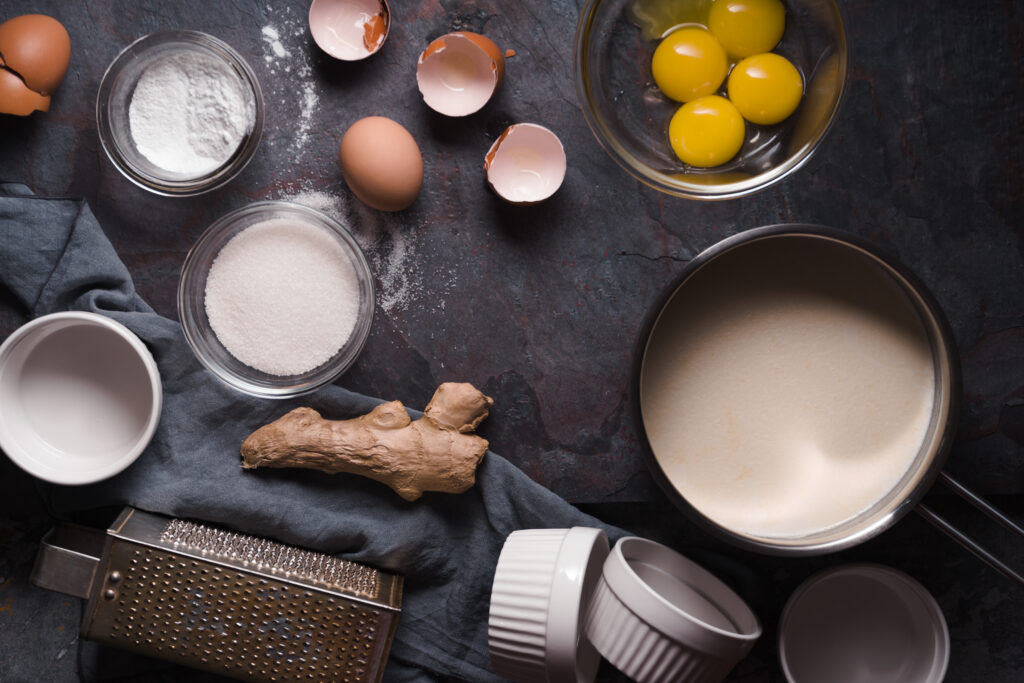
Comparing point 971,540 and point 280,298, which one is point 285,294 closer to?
point 280,298

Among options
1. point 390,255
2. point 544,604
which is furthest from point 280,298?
point 544,604

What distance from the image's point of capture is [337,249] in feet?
4.17

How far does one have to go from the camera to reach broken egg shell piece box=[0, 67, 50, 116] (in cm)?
116

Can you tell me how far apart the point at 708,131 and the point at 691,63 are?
118 millimetres

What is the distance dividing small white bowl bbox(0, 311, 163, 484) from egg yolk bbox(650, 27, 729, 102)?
101 cm

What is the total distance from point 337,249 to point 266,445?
37 centimetres

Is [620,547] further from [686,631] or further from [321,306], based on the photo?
[321,306]

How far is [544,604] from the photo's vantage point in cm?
108

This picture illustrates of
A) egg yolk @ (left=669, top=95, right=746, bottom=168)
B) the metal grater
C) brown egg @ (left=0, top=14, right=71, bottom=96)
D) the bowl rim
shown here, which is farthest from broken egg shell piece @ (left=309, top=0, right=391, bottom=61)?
the metal grater

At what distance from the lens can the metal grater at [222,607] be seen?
1.14 m

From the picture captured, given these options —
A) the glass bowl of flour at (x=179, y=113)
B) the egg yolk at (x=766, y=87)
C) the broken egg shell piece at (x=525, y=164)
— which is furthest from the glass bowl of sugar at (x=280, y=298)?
the egg yolk at (x=766, y=87)

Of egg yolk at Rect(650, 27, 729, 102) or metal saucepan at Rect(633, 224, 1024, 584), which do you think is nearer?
metal saucepan at Rect(633, 224, 1024, 584)

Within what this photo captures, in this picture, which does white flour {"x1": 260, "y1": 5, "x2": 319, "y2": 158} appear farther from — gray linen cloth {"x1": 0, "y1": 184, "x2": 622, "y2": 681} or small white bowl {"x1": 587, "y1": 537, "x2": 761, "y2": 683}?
small white bowl {"x1": 587, "y1": 537, "x2": 761, "y2": 683}

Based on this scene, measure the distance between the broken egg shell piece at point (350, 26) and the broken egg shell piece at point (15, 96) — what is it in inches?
19.0
